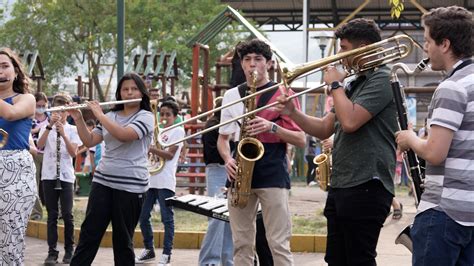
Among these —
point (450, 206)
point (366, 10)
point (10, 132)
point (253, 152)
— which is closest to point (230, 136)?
point (253, 152)

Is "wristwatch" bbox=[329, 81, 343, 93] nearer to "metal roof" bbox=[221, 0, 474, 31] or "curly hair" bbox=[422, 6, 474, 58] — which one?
"curly hair" bbox=[422, 6, 474, 58]

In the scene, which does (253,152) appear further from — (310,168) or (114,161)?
(310,168)

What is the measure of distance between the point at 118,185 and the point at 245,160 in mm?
1245

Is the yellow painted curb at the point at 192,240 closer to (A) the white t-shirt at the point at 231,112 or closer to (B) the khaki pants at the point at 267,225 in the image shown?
(A) the white t-shirt at the point at 231,112

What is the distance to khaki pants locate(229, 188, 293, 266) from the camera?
6.75 metres

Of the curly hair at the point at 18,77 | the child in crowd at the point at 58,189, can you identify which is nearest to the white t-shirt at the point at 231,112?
the curly hair at the point at 18,77


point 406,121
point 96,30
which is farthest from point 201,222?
point 96,30

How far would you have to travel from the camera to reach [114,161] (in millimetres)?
7430

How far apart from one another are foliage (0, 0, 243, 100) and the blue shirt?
26404mm

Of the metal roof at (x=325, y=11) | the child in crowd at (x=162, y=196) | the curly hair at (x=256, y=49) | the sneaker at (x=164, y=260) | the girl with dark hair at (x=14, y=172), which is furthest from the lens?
the metal roof at (x=325, y=11)

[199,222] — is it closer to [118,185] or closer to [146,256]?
[146,256]

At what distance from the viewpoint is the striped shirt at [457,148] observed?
15.1ft

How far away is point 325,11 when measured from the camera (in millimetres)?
34656

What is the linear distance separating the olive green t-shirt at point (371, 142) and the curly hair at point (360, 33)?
19 centimetres
